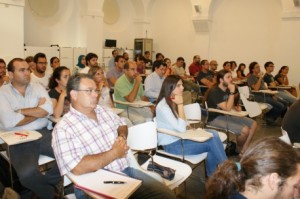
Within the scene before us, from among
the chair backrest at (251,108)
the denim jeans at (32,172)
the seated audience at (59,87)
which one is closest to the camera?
the denim jeans at (32,172)

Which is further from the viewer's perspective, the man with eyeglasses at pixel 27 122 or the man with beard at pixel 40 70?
the man with beard at pixel 40 70

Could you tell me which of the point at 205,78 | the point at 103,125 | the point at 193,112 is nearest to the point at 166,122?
the point at 193,112

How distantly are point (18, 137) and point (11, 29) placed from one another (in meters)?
5.73

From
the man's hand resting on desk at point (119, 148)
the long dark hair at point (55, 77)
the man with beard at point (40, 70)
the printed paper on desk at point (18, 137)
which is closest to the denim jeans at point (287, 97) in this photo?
the man with beard at point (40, 70)

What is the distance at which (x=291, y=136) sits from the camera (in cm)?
304

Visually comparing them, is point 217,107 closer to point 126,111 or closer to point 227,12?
point 126,111

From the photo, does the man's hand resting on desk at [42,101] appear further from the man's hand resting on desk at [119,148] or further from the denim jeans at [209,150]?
the denim jeans at [209,150]

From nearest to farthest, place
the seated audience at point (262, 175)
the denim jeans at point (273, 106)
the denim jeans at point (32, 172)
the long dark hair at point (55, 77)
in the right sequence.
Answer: the seated audience at point (262, 175)
the denim jeans at point (32, 172)
the long dark hair at point (55, 77)
the denim jeans at point (273, 106)

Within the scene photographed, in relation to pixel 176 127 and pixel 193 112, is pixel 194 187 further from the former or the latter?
pixel 193 112

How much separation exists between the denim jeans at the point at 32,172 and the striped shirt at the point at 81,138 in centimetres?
81

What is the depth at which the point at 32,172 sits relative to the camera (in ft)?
8.91

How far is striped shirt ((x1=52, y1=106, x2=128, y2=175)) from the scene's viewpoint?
2.03 meters

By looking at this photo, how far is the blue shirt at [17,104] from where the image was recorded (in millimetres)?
2951

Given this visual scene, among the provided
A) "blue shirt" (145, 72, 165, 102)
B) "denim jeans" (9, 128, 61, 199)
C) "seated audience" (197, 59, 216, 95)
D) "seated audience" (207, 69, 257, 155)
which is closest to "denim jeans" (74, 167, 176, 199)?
"denim jeans" (9, 128, 61, 199)
